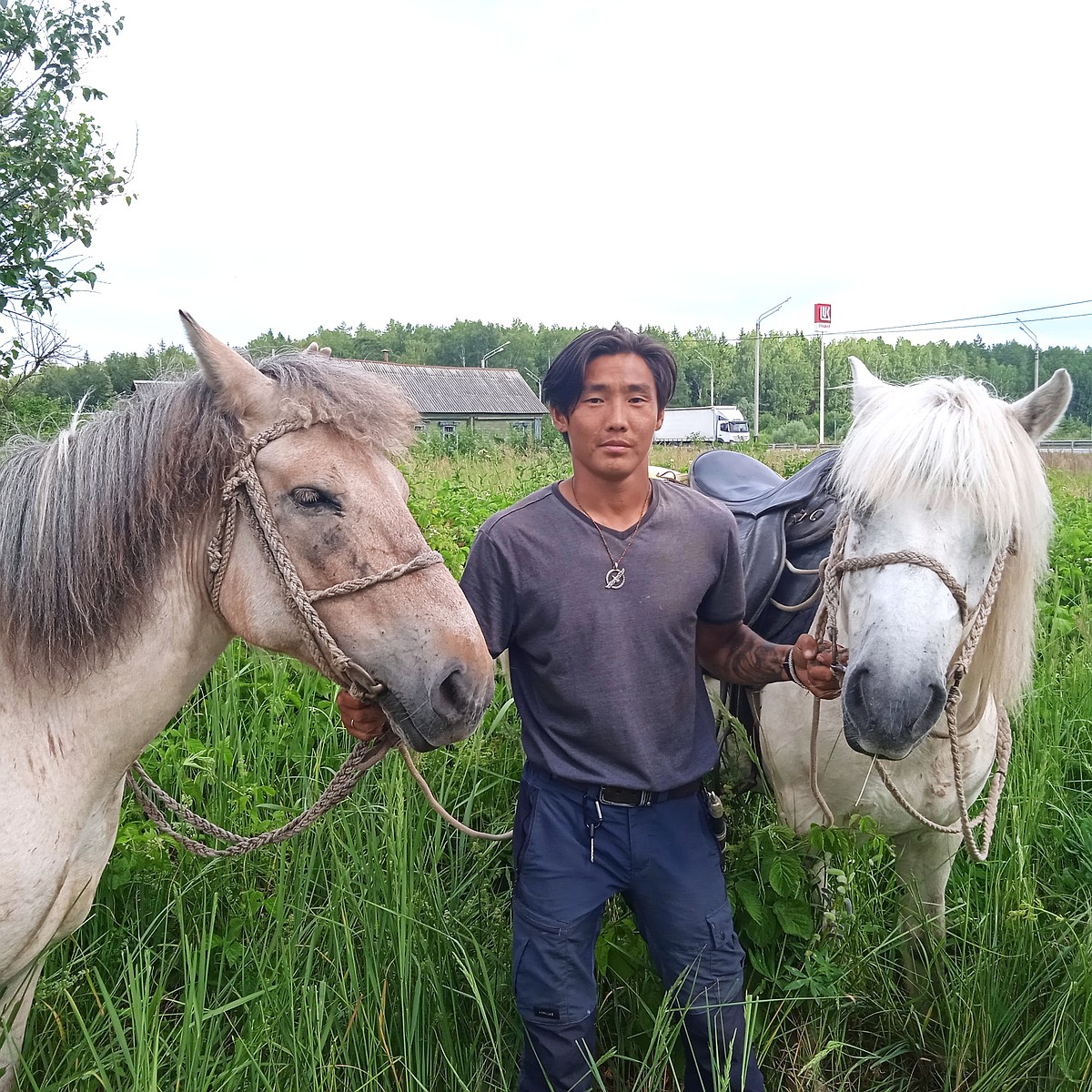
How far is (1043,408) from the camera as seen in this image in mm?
1941

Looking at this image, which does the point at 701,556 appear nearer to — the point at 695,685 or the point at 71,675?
the point at 695,685

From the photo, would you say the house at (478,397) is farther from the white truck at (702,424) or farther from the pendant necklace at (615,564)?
the pendant necklace at (615,564)

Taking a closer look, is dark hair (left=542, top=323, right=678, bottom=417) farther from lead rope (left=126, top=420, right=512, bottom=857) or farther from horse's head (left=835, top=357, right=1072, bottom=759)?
lead rope (left=126, top=420, right=512, bottom=857)

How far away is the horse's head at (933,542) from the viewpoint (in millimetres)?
1642

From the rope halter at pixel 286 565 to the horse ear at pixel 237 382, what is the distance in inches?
1.9

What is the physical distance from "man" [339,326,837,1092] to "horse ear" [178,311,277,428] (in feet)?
2.07

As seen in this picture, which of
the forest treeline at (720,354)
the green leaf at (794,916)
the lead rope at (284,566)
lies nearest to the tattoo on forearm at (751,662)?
the green leaf at (794,916)

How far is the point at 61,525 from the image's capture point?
61.9 inches

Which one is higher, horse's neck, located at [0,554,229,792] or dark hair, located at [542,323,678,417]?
dark hair, located at [542,323,678,417]

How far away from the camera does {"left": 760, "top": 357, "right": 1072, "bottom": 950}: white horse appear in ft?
5.44

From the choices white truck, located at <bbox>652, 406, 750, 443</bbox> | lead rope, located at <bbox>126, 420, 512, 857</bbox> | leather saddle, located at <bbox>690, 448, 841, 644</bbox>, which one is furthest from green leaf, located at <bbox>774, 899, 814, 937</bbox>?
white truck, located at <bbox>652, 406, 750, 443</bbox>

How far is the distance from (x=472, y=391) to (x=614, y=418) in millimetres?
36912

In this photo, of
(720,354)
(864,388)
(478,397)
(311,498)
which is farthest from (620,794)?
(720,354)

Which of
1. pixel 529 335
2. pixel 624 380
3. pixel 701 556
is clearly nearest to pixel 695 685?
pixel 701 556
